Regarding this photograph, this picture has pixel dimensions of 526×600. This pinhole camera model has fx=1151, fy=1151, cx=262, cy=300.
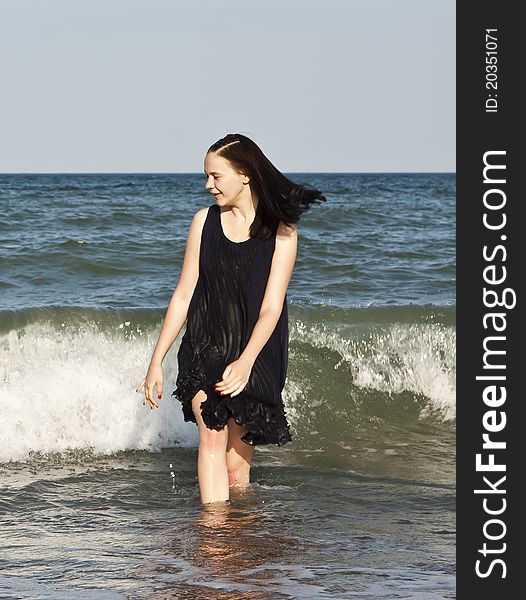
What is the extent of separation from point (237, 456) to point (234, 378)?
2.81 ft

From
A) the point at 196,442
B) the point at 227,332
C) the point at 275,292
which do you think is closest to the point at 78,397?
A: the point at 196,442

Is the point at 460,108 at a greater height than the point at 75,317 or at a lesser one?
greater

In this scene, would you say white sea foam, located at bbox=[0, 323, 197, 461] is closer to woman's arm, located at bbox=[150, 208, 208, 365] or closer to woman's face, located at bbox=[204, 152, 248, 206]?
woman's arm, located at bbox=[150, 208, 208, 365]

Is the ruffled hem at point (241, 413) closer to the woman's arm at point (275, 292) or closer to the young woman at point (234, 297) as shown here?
the young woman at point (234, 297)

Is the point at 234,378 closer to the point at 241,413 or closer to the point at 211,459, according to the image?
the point at 241,413

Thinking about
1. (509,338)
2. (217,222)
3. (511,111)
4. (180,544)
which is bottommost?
(180,544)

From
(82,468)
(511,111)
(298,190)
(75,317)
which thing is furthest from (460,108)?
(75,317)

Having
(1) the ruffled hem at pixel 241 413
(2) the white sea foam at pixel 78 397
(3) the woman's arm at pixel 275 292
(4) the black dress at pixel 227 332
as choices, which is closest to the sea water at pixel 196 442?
(2) the white sea foam at pixel 78 397

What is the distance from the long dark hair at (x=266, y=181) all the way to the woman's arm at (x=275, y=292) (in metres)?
0.09

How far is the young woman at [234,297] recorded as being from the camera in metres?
4.99

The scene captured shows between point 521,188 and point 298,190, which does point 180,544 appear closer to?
point 298,190

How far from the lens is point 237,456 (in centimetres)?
553

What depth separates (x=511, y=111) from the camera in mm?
4965

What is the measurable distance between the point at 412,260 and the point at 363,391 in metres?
5.58
